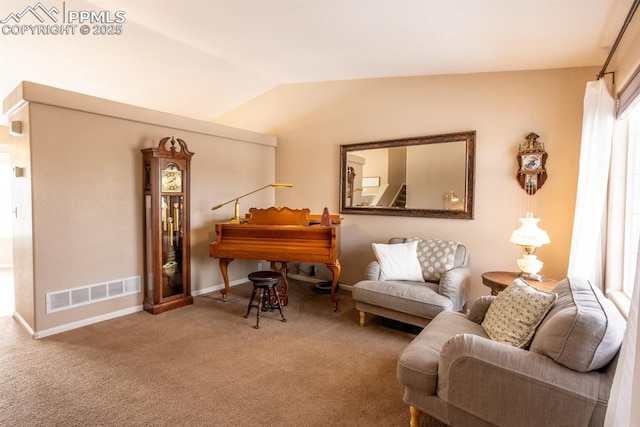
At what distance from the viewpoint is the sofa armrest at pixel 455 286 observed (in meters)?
3.05

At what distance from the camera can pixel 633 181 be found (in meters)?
2.54

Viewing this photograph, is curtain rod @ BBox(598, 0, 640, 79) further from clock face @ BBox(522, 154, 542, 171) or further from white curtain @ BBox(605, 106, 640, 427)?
white curtain @ BBox(605, 106, 640, 427)

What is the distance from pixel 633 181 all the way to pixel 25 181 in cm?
532

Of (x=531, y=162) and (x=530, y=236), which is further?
(x=531, y=162)

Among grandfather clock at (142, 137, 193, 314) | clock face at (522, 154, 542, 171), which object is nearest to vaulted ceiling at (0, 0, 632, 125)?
clock face at (522, 154, 542, 171)

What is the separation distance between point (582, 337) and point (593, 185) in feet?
5.76

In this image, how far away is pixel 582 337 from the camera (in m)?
1.46

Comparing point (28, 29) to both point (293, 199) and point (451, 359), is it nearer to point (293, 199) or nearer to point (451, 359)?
point (293, 199)

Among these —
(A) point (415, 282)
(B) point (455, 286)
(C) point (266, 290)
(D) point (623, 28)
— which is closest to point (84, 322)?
(C) point (266, 290)

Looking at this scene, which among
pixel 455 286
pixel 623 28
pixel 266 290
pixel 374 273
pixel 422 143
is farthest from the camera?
pixel 422 143

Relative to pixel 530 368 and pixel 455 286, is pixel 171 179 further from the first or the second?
pixel 530 368

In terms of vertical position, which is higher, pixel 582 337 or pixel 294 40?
pixel 294 40

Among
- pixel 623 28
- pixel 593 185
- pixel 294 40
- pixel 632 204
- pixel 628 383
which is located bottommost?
pixel 628 383

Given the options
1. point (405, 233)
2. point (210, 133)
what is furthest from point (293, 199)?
point (405, 233)
